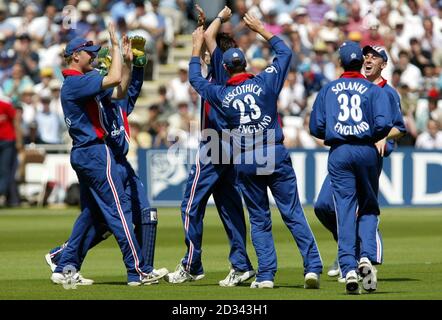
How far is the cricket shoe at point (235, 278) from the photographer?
41.8 ft

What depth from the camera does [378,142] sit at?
41.2ft

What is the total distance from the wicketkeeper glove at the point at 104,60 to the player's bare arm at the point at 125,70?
0.48 meters

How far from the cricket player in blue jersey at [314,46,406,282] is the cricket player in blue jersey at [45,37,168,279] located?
1810mm

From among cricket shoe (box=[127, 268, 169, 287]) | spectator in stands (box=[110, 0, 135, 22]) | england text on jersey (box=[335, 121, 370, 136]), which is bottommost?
cricket shoe (box=[127, 268, 169, 287])

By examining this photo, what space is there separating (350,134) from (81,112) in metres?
2.73

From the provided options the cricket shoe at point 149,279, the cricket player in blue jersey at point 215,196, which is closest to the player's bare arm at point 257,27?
the cricket player in blue jersey at point 215,196

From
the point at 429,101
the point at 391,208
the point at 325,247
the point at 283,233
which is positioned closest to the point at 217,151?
the point at 325,247

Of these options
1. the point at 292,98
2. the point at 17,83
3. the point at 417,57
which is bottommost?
the point at 292,98

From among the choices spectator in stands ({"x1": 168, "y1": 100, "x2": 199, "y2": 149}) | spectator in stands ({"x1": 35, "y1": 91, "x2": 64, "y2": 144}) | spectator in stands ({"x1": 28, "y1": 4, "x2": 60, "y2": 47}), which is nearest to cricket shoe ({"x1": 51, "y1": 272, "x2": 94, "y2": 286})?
spectator in stands ({"x1": 168, "y1": 100, "x2": 199, "y2": 149})

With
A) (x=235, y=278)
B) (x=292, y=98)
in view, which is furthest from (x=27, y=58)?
(x=235, y=278)

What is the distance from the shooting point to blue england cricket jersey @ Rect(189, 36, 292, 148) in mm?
12219

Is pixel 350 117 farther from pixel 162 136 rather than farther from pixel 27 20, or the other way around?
pixel 27 20

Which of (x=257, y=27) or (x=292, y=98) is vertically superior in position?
(x=257, y=27)

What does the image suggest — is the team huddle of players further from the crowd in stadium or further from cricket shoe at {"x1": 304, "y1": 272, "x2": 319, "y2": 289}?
the crowd in stadium
